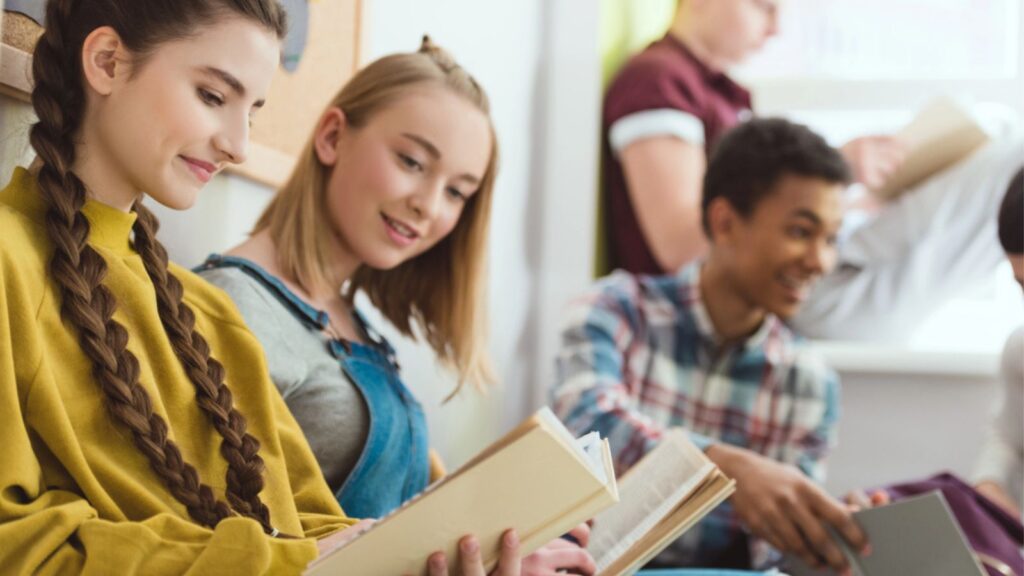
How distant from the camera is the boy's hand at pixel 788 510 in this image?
1218 millimetres

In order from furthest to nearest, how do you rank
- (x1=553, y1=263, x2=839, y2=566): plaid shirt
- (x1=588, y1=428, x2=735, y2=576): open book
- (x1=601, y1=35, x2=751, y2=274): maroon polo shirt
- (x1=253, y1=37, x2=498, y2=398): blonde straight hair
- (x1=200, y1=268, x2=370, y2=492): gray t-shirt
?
(x1=601, y1=35, x2=751, y2=274): maroon polo shirt, (x1=553, y1=263, x2=839, y2=566): plaid shirt, (x1=253, y1=37, x2=498, y2=398): blonde straight hair, (x1=200, y1=268, x2=370, y2=492): gray t-shirt, (x1=588, y1=428, x2=735, y2=576): open book

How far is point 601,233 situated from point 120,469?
5.37 ft

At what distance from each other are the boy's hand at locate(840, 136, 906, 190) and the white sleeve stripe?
272 millimetres

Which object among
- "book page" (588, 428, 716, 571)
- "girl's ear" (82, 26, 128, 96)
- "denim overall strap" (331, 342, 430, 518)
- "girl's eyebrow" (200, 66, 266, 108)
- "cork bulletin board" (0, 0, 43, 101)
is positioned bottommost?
"book page" (588, 428, 716, 571)

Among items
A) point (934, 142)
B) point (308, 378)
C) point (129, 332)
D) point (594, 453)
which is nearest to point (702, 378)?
point (934, 142)

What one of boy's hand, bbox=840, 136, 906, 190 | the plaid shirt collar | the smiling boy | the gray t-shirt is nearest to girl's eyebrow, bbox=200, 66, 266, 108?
the gray t-shirt

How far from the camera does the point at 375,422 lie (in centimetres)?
100

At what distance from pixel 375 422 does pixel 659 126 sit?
1.19 metres

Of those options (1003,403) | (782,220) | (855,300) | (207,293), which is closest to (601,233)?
(855,300)

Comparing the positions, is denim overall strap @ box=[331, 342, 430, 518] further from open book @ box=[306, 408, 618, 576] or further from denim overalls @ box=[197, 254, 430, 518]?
open book @ box=[306, 408, 618, 576]

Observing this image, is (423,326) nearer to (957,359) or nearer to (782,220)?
(782,220)

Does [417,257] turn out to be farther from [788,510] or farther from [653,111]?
[653,111]

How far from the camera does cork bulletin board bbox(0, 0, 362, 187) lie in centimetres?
113

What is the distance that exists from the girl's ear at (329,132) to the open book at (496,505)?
20.0 inches
